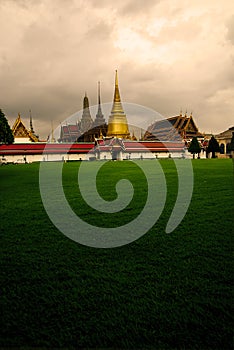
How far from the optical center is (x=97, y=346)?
2.24m

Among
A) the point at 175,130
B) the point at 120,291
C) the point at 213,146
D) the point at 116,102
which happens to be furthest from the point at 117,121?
the point at 120,291

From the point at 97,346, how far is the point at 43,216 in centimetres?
461

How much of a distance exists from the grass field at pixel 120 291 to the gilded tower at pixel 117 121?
6290 centimetres

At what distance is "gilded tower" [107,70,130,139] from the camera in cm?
6762

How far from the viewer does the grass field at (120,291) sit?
92.7 inches

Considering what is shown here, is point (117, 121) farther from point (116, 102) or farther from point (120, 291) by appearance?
point (120, 291)

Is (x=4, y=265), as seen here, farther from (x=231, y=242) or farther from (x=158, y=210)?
(x=158, y=210)

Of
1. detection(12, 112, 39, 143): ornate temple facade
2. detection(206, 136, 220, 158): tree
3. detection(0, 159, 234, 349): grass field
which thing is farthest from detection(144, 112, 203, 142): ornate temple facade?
detection(0, 159, 234, 349): grass field

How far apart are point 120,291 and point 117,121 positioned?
67.2 metres

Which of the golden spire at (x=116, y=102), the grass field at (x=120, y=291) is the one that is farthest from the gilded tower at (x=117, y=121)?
the grass field at (x=120, y=291)

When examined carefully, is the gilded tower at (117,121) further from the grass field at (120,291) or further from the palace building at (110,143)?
the grass field at (120,291)

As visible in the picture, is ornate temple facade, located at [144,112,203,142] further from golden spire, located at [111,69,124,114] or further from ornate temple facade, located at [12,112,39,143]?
ornate temple facade, located at [12,112,39,143]

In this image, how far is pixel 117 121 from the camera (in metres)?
68.6

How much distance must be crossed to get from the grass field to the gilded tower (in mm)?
62902
